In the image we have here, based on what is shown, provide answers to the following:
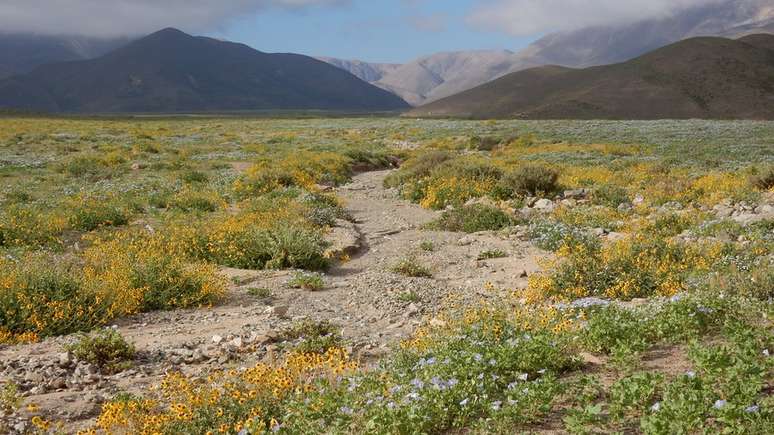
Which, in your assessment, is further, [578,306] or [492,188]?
[492,188]

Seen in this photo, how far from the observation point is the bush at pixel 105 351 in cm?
613

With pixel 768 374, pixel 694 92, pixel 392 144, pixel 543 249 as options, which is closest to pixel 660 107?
pixel 694 92

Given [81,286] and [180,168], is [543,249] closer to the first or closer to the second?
[81,286]

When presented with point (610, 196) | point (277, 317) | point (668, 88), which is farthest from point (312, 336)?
point (668, 88)

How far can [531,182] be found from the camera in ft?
58.6

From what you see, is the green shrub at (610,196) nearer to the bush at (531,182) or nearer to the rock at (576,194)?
the rock at (576,194)

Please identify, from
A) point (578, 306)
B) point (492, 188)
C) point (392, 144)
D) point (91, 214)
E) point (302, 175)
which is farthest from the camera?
point (392, 144)

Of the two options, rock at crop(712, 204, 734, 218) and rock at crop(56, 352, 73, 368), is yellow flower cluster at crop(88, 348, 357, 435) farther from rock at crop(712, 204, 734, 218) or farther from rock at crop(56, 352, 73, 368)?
rock at crop(712, 204, 734, 218)

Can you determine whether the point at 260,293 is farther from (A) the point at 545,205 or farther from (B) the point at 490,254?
(A) the point at 545,205

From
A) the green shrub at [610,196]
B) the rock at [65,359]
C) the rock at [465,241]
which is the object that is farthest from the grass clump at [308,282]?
the green shrub at [610,196]

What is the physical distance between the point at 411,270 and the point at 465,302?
2.04m

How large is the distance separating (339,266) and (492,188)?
8.09 metres

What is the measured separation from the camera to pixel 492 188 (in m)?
18.0

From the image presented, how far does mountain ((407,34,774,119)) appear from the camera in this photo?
3329 inches
